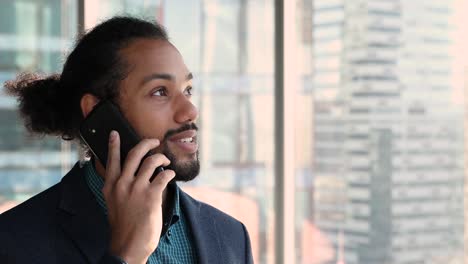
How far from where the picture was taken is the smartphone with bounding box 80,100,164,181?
4.51ft

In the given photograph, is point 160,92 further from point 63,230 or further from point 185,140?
point 63,230

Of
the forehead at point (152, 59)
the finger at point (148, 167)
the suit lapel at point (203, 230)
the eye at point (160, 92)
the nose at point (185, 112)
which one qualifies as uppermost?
the forehead at point (152, 59)

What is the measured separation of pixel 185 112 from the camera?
4.68ft

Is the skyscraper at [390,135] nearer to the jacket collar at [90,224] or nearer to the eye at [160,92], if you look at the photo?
the jacket collar at [90,224]

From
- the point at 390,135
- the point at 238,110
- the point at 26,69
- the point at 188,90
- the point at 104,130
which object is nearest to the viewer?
the point at 104,130

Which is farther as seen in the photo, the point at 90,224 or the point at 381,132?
the point at 381,132

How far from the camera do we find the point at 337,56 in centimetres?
358

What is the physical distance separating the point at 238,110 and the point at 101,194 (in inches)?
87.0

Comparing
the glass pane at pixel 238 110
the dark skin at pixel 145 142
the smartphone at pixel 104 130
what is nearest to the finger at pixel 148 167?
the dark skin at pixel 145 142

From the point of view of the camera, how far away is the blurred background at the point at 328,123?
3363mm

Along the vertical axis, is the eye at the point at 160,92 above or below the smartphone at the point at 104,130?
above

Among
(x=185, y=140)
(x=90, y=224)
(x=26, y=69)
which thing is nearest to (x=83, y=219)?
(x=90, y=224)

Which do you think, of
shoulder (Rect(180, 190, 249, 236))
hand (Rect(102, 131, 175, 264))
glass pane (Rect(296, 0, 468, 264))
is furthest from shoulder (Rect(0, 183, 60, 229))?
glass pane (Rect(296, 0, 468, 264))

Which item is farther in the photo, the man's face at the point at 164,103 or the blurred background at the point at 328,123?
the blurred background at the point at 328,123
